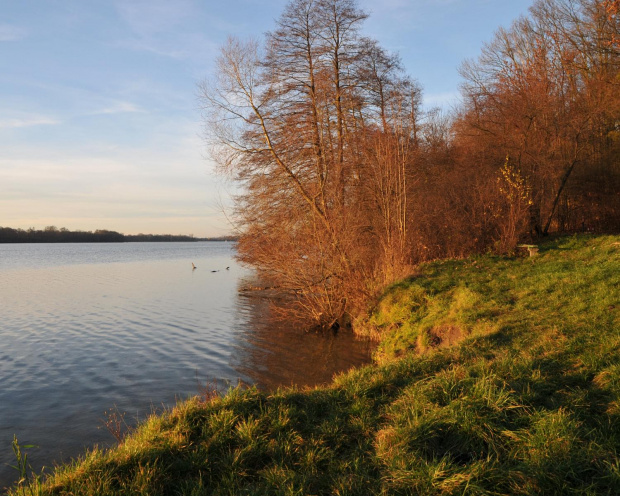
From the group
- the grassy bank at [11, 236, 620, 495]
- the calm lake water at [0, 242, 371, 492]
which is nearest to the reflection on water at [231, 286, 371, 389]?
the calm lake water at [0, 242, 371, 492]

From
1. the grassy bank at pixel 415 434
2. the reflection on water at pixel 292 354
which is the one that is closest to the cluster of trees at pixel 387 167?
the reflection on water at pixel 292 354

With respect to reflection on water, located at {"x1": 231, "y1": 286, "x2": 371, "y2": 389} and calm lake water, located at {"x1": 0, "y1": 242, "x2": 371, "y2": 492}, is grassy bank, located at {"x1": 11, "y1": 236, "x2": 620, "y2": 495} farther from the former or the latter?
reflection on water, located at {"x1": 231, "y1": 286, "x2": 371, "y2": 389}

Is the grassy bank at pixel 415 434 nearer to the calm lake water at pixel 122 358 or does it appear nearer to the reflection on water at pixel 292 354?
the calm lake water at pixel 122 358

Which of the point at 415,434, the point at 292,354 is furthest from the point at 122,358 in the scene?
the point at 415,434

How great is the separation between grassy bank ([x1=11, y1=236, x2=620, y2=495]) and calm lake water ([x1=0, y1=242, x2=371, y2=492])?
2986 mm

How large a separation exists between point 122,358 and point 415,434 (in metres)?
9.64

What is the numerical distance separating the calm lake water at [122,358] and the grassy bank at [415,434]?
299 cm

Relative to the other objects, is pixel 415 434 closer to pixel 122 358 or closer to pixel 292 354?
pixel 292 354

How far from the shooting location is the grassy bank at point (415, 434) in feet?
11.1

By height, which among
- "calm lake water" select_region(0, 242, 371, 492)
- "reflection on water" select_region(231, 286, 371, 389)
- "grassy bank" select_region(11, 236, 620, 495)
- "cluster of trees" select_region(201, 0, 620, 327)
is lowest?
"reflection on water" select_region(231, 286, 371, 389)

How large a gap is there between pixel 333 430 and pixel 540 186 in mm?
16549

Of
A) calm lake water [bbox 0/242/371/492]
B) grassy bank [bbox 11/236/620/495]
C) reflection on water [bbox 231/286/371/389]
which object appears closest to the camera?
grassy bank [bbox 11/236/620/495]

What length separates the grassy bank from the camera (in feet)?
11.1

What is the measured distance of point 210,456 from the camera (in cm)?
405
